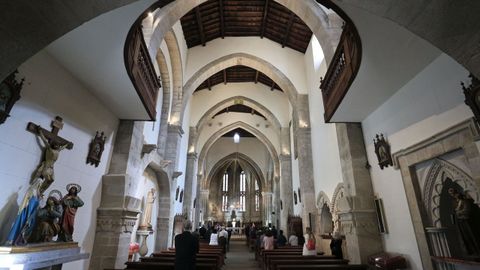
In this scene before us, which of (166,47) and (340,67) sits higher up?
(166,47)

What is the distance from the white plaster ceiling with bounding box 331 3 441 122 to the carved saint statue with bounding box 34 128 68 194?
4.82 meters

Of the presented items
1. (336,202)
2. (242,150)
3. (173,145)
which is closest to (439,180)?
(336,202)

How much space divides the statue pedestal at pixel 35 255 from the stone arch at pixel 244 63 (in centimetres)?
809

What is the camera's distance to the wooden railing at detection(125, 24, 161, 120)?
13.4 ft

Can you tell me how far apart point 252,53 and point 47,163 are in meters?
9.83

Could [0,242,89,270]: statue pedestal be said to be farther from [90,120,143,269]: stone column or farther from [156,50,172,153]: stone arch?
[156,50,172,153]: stone arch

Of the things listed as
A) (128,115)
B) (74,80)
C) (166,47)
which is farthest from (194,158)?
(74,80)

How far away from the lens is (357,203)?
517cm

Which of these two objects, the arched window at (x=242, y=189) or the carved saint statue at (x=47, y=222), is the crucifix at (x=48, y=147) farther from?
the arched window at (x=242, y=189)

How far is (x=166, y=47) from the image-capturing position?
381 inches

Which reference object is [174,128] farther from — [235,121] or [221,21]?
[235,121]

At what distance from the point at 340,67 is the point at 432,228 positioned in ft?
10.5

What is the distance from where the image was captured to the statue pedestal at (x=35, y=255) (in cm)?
262

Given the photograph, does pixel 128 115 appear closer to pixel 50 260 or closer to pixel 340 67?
pixel 50 260
